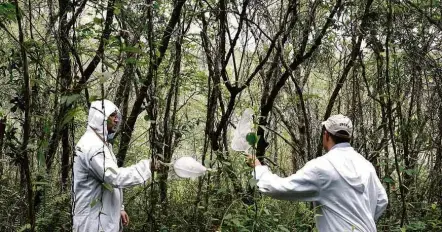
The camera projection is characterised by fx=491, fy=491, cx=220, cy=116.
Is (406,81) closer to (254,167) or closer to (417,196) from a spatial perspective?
(417,196)

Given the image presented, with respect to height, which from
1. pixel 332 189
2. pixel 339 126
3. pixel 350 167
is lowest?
pixel 332 189

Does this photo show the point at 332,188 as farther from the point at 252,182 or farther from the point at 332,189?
the point at 252,182

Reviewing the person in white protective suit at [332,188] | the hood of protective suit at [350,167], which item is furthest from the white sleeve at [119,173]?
the hood of protective suit at [350,167]

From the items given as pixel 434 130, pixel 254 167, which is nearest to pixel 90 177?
pixel 254 167

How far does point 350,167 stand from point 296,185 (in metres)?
0.35

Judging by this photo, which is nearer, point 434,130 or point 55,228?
point 55,228

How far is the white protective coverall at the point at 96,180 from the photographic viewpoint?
3.17 meters

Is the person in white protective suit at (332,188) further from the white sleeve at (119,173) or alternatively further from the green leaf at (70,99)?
the green leaf at (70,99)

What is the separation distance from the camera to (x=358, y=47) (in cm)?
483

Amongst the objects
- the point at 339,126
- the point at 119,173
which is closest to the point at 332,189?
the point at 339,126

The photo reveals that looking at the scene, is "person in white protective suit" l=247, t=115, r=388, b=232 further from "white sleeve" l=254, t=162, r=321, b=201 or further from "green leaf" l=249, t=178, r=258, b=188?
"green leaf" l=249, t=178, r=258, b=188

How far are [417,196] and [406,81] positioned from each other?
129 centimetres

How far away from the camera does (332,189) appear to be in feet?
9.57

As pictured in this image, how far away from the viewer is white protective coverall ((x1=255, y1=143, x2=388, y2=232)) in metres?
2.90
